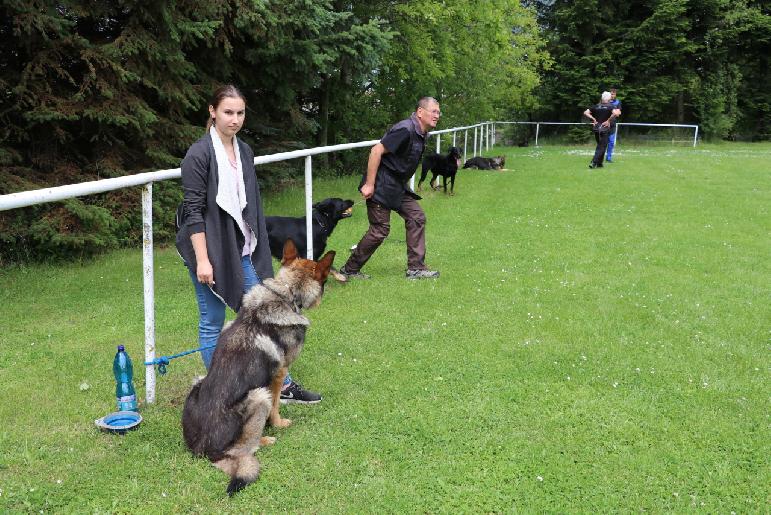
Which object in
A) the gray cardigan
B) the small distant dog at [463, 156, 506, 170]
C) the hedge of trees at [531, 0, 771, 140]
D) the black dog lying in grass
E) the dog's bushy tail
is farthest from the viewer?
the hedge of trees at [531, 0, 771, 140]

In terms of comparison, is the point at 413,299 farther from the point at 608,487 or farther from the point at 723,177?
the point at 723,177

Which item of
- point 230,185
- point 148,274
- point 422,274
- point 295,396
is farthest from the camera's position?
point 422,274

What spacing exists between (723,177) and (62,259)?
1693 centimetres

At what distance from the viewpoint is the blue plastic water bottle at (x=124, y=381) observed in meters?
3.64

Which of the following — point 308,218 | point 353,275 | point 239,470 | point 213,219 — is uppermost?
point 213,219

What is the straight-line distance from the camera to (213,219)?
357cm

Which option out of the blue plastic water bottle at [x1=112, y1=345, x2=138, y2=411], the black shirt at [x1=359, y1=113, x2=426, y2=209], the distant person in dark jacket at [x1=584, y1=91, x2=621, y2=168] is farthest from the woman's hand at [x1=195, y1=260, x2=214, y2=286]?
the distant person in dark jacket at [x1=584, y1=91, x2=621, y2=168]

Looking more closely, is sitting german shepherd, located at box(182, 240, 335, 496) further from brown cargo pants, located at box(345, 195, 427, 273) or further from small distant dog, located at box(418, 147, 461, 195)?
small distant dog, located at box(418, 147, 461, 195)

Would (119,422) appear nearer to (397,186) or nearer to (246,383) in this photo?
(246,383)

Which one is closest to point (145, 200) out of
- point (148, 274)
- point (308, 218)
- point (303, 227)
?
point (148, 274)

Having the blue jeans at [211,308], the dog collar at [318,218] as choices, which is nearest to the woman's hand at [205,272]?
the blue jeans at [211,308]

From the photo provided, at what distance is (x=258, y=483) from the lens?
3.17 meters

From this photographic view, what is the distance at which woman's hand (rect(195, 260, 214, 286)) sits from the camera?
11.5ft

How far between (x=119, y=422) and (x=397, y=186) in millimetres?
4312
